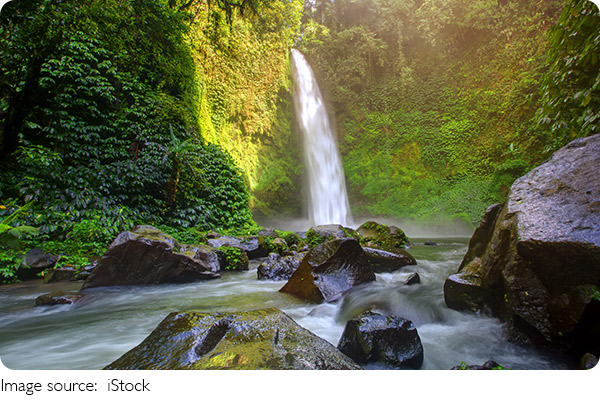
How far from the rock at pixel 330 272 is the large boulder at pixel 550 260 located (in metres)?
1.22

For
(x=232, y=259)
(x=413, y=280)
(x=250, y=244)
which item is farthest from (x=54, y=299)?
(x=413, y=280)

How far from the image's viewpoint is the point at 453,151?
45.9 feet

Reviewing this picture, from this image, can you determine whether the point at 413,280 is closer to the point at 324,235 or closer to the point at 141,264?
the point at 324,235

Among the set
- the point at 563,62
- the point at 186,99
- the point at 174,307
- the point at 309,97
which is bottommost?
the point at 174,307

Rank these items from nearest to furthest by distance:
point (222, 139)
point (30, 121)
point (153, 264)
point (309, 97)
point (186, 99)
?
1. point (153, 264)
2. point (30, 121)
3. point (186, 99)
4. point (222, 139)
5. point (309, 97)

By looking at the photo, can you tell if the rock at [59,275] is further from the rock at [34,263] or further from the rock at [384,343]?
the rock at [384,343]

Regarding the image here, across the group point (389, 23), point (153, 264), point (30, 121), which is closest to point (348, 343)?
point (153, 264)

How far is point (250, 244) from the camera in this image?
595cm

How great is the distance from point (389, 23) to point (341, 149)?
783 centimetres

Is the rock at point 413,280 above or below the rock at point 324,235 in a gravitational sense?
below

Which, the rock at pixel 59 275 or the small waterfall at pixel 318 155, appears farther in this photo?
the small waterfall at pixel 318 155

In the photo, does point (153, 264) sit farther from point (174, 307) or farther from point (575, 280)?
point (575, 280)

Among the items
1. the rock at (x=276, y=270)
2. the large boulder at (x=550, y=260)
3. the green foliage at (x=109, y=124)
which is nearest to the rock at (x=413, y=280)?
the large boulder at (x=550, y=260)

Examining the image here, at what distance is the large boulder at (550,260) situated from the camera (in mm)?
1509
